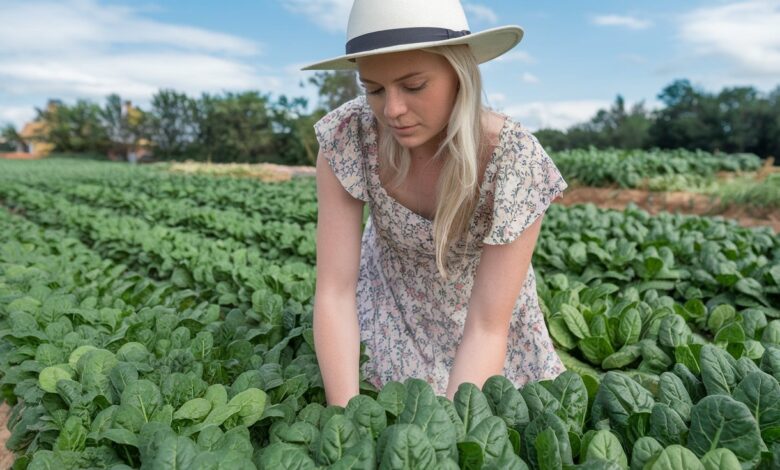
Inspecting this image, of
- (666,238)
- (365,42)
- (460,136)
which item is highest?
Result: (365,42)

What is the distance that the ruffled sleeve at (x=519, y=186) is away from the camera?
186cm

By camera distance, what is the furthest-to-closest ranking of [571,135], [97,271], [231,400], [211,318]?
[571,135]
[97,271]
[211,318]
[231,400]

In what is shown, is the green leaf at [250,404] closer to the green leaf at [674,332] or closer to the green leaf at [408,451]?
the green leaf at [408,451]

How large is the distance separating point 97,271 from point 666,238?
4.35 m

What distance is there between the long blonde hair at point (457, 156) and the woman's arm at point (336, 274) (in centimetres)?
20

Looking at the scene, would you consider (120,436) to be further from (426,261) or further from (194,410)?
(426,261)

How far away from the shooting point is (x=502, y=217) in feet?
6.09

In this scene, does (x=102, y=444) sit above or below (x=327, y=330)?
below

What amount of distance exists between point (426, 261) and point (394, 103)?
88 cm

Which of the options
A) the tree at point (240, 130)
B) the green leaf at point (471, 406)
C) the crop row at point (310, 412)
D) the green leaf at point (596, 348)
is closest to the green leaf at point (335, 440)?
the crop row at point (310, 412)

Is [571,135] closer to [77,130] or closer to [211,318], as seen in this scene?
[211,318]

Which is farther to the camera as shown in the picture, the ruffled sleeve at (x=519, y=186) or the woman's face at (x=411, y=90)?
the ruffled sleeve at (x=519, y=186)

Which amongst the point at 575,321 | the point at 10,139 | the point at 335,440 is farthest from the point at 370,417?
the point at 10,139

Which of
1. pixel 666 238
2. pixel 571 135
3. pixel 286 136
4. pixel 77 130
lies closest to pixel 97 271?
pixel 666 238
